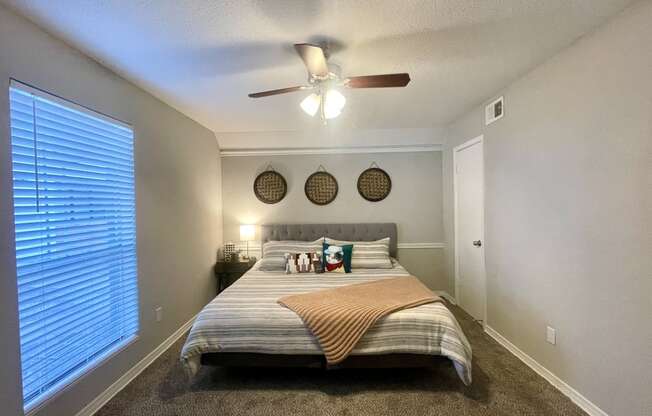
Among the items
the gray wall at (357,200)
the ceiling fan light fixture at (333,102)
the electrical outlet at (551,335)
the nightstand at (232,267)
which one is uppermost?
the ceiling fan light fixture at (333,102)

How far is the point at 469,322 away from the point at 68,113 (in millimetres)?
4041

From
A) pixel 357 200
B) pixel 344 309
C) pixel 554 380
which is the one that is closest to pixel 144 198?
pixel 344 309

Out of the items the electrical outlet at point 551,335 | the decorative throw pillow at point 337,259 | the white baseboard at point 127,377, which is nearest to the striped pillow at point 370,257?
the decorative throw pillow at point 337,259

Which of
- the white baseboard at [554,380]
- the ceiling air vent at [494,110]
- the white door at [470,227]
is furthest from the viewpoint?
the white door at [470,227]

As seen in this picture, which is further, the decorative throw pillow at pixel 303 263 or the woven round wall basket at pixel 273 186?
the woven round wall basket at pixel 273 186

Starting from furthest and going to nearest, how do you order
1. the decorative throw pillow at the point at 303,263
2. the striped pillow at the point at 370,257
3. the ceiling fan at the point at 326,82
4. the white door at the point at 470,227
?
the striped pillow at the point at 370,257 < the decorative throw pillow at the point at 303,263 < the white door at the point at 470,227 < the ceiling fan at the point at 326,82

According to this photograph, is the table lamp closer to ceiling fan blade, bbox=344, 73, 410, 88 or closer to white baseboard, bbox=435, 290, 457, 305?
ceiling fan blade, bbox=344, 73, 410, 88

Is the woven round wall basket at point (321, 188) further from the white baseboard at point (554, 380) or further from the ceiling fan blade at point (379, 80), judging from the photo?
the white baseboard at point (554, 380)

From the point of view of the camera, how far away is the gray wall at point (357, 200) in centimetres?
415

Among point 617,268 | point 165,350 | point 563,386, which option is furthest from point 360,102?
point 165,350

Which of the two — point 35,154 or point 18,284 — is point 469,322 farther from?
point 35,154

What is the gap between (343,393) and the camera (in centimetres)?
207

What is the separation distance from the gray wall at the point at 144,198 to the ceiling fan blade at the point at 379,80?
1795 millimetres

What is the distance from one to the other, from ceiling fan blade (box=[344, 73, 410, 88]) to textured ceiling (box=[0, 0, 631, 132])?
22 centimetres
